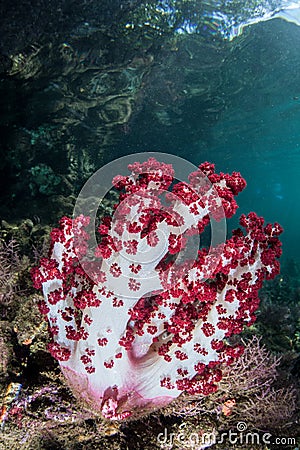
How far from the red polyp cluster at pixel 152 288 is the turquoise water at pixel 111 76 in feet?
26.0

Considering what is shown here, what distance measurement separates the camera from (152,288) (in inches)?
120

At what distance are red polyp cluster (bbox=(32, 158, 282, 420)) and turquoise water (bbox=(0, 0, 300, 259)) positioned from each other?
26.0 feet

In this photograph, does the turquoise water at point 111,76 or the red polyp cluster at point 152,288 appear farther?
the turquoise water at point 111,76

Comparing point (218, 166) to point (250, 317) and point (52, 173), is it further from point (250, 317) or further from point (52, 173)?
point (250, 317)

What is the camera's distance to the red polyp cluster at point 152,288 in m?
2.93

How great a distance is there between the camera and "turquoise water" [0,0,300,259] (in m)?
10.2

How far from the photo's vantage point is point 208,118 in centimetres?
2325

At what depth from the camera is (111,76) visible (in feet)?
43.1

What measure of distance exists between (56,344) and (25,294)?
4.96 ft

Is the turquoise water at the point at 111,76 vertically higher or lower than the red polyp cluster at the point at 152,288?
higher

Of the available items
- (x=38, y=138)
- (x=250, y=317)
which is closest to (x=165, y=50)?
(x=38, y=138)

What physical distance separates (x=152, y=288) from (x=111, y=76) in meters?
12.3

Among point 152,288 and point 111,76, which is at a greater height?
point 111,76

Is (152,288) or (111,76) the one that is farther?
(111,76)
